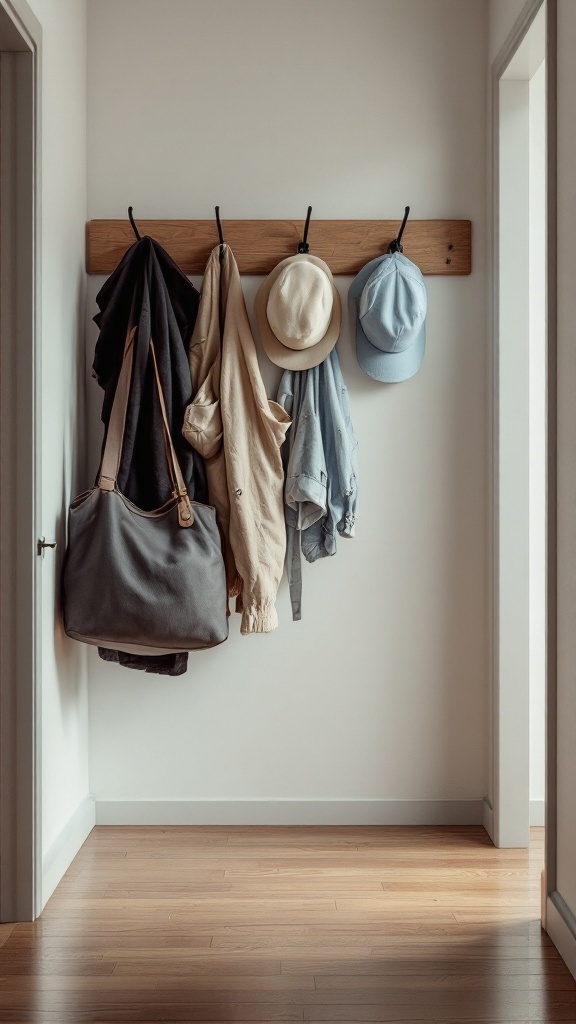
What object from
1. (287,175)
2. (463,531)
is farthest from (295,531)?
(287,175)

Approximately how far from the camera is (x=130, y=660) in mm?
2596

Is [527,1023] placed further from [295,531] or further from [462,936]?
[295,531]

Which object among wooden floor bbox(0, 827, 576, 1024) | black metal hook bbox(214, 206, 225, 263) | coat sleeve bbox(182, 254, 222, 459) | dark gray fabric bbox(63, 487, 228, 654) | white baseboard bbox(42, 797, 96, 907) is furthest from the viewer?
black metal hook bbox(214, 206, 225, 263)

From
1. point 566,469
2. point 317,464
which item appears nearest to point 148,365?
point 317,464

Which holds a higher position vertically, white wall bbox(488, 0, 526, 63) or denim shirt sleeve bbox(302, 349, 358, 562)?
white wall bbox(488, 0, 526, 63)

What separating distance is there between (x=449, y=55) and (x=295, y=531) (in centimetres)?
156

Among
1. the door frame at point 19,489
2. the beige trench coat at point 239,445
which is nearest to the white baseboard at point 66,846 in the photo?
the door frame at point 19,489

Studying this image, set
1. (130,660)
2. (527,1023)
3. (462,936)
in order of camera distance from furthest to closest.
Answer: (130,660)
(462,936)
(527,1023)

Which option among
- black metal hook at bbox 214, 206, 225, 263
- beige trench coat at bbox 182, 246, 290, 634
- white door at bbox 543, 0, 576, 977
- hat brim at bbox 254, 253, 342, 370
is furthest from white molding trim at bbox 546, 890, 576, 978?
black metal hook at bbox 214, 206, 225, 263

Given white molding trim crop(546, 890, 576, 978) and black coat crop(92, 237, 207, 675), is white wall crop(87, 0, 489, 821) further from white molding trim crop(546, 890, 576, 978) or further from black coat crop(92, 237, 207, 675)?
white molding trim crop(546, 890, 576, 978)

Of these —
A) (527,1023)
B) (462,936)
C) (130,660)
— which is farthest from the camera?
(130,660)

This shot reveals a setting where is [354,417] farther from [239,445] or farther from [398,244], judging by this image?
[398,244]

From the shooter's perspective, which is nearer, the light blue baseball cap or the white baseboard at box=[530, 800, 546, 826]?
the light blue baseball cap

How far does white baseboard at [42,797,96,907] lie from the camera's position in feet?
7.32
